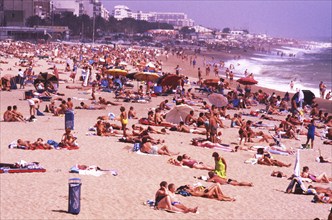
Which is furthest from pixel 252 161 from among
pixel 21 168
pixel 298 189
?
pixel 21 168

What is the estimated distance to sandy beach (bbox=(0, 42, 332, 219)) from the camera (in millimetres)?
9117

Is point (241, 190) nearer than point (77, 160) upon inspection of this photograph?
Yes

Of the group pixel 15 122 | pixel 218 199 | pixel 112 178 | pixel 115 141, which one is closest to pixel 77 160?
pixel 112 178

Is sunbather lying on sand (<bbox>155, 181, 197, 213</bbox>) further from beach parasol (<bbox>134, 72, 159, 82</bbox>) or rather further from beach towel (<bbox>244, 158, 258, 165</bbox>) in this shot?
beach parasol (<bbox>134, 72, 159, 82</bbox>)

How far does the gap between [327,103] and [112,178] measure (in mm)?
20607

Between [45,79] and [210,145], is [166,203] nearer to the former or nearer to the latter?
[210,145]

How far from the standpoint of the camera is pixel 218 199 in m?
10.1

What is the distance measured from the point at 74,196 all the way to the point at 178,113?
8775mm

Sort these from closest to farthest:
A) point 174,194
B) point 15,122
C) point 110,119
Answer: point 174,194, point 15,122, point 110,119

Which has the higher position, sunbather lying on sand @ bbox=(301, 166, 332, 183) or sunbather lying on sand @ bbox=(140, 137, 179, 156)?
sunbather lying on sand @ bbox=(140, 137, 179, 156)

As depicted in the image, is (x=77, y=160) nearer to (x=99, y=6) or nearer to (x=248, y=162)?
(x=248, y=162)

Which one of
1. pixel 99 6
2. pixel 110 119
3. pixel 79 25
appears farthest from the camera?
pixel 99 6

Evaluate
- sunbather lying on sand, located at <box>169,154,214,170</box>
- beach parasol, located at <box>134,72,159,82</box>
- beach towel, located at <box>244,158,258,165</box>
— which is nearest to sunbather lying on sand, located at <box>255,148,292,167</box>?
beach towel, located at <box>244,158,258,165</box>

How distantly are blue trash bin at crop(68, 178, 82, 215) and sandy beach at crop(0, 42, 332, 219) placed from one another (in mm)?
119
